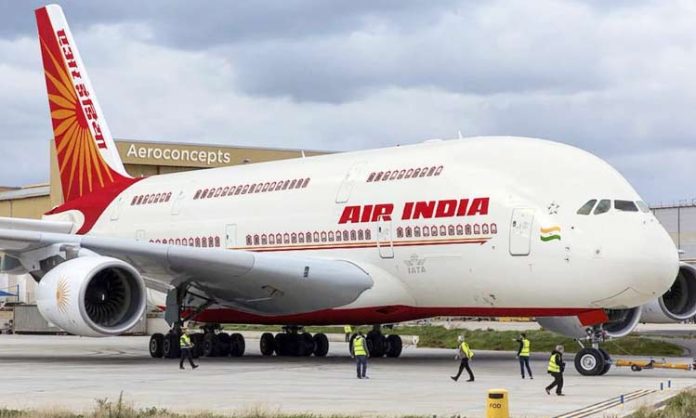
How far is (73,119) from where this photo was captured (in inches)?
1262

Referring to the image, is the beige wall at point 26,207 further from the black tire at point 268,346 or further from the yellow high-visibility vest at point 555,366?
the yellow high-visibility vest at point 555,366

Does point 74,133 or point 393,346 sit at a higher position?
point 74,133

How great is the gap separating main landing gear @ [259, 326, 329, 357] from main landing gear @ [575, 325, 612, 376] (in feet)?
30.4

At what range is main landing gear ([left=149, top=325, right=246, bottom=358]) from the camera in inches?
1028

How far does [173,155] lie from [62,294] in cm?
4117

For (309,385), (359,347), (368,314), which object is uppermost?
(368,314)

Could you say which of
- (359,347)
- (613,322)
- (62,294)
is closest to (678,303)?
(613,322)

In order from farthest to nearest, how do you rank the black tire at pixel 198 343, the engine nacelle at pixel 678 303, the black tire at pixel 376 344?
the black tire at pixel 376 344 → the black tire at pixel 198 343 → the engine nacelle at pixel 678 303

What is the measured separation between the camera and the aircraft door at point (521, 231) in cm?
2075

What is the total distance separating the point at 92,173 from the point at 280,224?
28.6 ft

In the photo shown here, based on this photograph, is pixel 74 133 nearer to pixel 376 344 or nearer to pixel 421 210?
pixel 376 344

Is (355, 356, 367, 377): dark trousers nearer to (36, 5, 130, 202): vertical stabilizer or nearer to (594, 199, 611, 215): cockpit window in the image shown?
(594, 199, 611, 215): cockpit window

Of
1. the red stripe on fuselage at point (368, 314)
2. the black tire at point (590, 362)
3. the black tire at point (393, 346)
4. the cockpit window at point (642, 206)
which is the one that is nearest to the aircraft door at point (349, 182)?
the red stripe on fuselage at point (368, 314)

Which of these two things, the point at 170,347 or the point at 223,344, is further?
the point at 223,344
